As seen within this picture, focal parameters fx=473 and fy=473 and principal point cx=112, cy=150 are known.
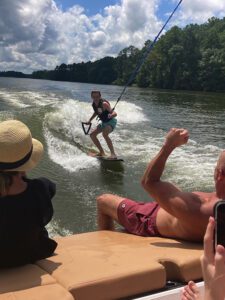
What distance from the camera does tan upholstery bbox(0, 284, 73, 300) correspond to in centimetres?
243

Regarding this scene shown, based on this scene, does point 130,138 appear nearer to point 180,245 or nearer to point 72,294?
point 180,245

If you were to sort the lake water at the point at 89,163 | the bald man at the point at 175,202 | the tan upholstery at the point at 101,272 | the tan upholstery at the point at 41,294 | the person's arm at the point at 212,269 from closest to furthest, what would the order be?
the person's arm at the point at 212,269 < the tan upholstery at the point at 41,294 < the tan upholstery at the point at 101,272 < the bald man at the point at 175,202 < the lake water at the point at 89,163

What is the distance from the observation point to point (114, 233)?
13.5ft

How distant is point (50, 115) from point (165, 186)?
10895mm

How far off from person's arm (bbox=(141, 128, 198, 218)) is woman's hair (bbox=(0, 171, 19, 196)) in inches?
44.9

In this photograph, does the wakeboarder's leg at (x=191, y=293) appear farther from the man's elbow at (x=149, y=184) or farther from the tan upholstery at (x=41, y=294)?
the man's elbow at (x=149, y=184)

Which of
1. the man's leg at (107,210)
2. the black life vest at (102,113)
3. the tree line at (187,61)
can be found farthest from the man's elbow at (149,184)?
the tree line at (187,61)

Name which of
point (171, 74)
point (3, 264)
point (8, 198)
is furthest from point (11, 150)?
point (171, 74)

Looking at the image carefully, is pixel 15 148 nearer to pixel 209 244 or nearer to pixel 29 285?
pixel 29 285

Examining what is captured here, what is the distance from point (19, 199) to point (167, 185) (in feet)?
3.97

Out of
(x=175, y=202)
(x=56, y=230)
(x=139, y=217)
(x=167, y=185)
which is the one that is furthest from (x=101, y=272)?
(x=56, y=230)

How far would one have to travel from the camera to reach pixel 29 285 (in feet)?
8.58

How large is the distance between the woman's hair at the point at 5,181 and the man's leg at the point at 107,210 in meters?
1.64

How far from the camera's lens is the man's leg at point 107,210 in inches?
173
